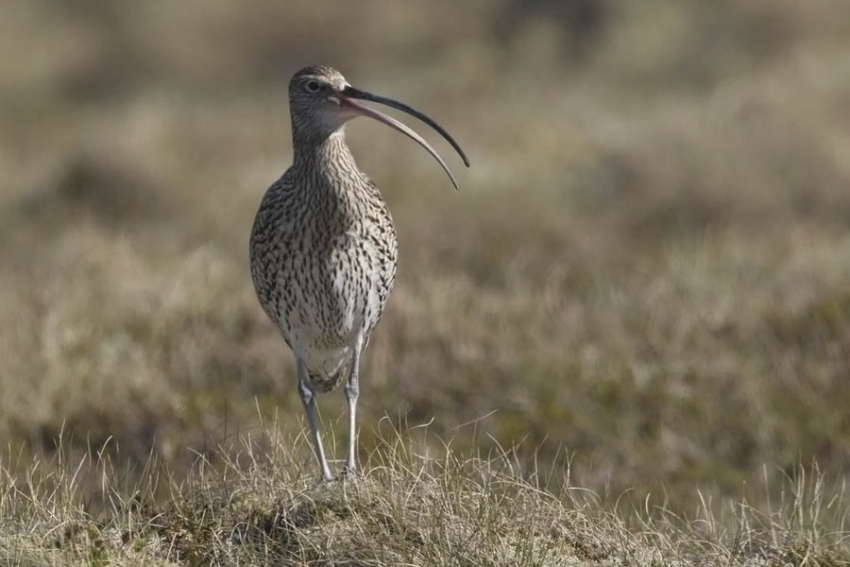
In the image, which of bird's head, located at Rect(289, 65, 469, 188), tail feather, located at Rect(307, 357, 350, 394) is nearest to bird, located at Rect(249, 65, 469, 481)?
bird's head, located at Rect(289, 65, 469, 188)

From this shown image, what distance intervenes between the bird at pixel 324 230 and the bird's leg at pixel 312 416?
0.04 ft

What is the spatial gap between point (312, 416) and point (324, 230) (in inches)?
25.3

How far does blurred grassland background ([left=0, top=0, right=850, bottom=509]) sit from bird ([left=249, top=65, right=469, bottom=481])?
0.44 metres

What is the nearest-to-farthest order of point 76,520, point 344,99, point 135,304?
point 76,520
point 344,99
point 135,304

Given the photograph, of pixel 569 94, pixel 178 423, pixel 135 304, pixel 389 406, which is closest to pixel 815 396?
pixel 389 406

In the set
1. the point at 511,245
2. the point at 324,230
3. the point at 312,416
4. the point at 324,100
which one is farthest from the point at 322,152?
the point at 511,245

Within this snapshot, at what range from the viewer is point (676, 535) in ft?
16.9

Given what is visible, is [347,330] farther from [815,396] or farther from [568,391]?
[815,396]

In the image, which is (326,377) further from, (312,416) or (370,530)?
(370,530)

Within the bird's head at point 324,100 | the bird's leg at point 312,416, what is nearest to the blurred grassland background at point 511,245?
the bird's leg at point 312,416

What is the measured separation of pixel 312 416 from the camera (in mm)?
5723

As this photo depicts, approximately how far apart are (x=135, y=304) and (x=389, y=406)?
5.59 ft

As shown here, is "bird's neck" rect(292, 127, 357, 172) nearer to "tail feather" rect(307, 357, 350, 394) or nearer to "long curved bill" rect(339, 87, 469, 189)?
"long curved bill" rect(339, 87, 469, 189)

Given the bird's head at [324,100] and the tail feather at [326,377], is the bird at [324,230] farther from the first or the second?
the tail feather at [326,377]
